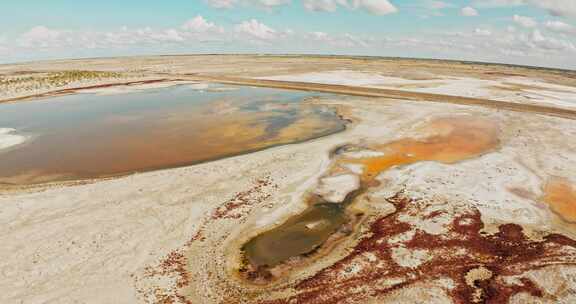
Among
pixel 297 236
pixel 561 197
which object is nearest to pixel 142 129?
pixel 297 236

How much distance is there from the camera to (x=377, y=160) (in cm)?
2525

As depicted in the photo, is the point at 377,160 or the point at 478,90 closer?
the point at 377,160

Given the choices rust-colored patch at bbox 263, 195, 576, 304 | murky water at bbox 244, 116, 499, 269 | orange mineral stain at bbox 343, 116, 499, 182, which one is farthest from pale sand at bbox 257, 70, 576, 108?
rust-colored patch at bbox 263, 195, 576, 304

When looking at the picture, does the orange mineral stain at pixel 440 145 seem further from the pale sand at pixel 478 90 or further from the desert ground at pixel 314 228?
the pale sand at pixel 478 90

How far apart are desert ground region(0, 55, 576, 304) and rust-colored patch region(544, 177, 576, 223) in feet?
0.40

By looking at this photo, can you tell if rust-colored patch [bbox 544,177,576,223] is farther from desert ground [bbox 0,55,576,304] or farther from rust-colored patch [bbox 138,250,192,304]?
rust-colored patch [bbox 138,250,192,304]

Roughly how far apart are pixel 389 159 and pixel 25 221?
22362 millimetres

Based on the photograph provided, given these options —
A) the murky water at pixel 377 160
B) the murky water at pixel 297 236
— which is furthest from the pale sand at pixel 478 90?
the murky water at pixel 297 236

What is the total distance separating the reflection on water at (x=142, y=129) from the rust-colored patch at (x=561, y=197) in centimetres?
1791

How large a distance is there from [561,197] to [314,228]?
14781 millimetres

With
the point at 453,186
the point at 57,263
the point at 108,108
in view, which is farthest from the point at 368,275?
the point at 108,108

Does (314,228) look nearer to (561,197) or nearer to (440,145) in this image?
(561,197)

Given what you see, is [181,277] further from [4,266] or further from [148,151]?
[148,151]

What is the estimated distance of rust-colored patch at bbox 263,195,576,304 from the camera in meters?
12.0
